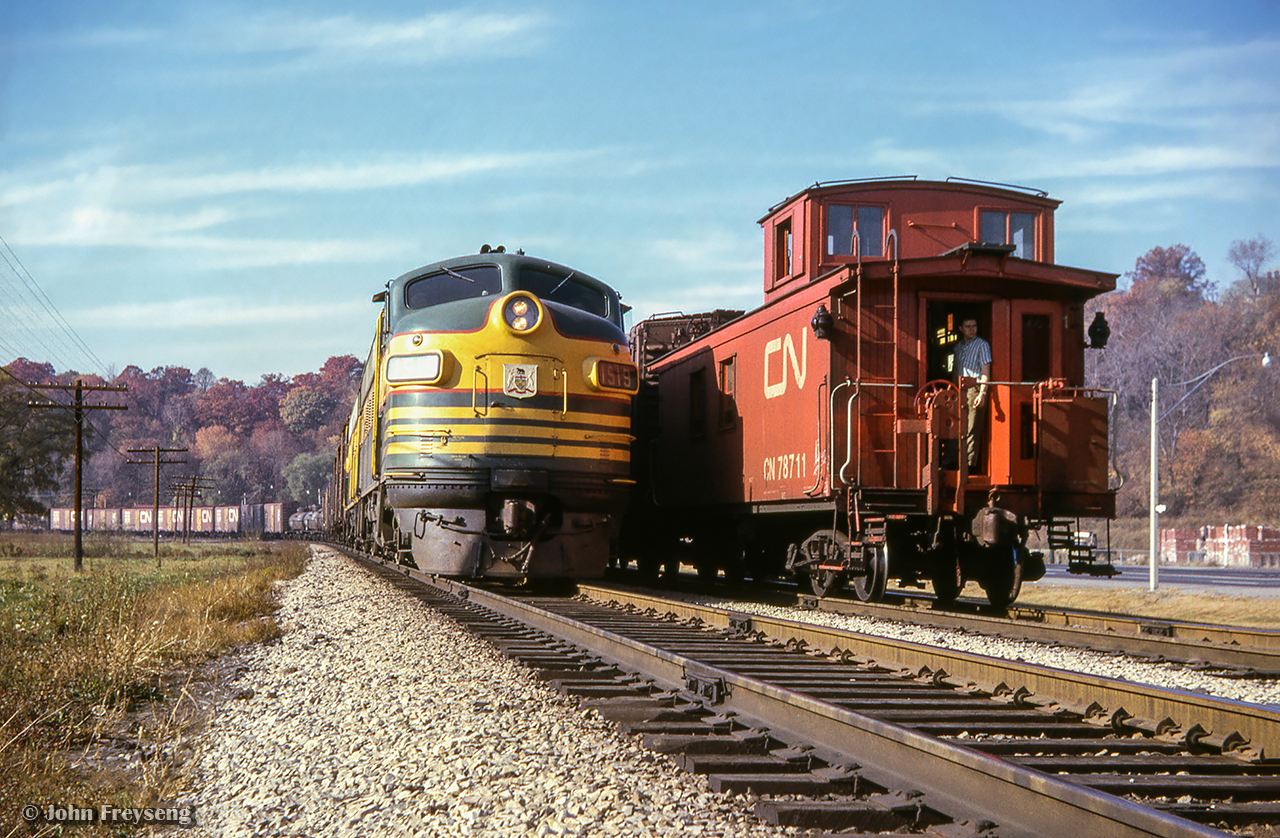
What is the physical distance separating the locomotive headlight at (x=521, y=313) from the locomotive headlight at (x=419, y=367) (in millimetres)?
854

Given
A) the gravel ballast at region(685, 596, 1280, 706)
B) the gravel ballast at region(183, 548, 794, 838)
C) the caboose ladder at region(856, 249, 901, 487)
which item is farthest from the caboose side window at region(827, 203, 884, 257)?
the gravel ballast at region(183, 548, 794, 838)

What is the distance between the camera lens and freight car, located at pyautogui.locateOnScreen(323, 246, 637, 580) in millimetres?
11695

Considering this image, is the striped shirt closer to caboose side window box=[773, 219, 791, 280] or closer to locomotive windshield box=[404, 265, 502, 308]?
caboose side window box=[773, 219, 791, 280]

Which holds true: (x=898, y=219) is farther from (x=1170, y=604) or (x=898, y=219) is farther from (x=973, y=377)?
(x=1170, y=604)

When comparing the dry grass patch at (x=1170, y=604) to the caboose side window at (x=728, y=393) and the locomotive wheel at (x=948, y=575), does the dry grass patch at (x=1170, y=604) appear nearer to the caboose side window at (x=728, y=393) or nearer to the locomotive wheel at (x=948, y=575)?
the locomotive wheel at (x=948, y=575)

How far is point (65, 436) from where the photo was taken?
185 feet

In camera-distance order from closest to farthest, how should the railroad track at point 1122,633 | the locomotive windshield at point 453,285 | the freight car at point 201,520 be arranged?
the railroad track at point 1122,633 < the locomotive windshield at point 453,285 < the freight car at point 201,520

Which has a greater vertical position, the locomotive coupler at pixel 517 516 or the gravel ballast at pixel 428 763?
the locomotive coupler at pixel 517 516

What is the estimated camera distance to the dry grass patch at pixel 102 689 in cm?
414

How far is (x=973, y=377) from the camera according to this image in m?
10.6

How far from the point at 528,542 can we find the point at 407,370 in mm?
2361

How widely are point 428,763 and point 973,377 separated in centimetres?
772

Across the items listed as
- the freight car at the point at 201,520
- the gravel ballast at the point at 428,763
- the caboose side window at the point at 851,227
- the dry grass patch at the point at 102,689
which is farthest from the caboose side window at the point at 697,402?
the freight car at the point at 201,520

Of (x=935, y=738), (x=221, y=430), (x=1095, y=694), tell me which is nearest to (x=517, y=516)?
(x=1095, y=694)
